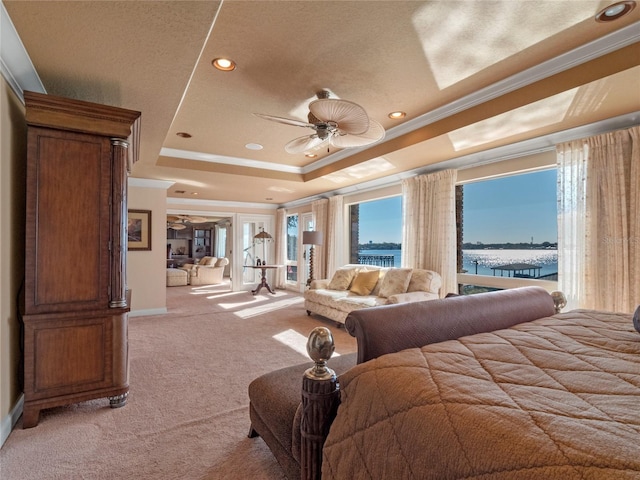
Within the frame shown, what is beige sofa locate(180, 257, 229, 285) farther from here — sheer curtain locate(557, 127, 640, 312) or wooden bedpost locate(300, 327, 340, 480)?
wooden bedpost locate(300, 327, 340, 480)

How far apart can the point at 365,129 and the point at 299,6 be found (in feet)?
3.63

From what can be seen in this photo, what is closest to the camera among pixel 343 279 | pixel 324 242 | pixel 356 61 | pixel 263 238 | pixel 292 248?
pixel 356 61

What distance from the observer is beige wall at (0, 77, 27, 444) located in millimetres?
2010

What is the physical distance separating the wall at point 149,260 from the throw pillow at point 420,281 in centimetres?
404

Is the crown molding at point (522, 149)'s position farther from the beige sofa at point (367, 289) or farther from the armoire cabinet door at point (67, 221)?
the armoire cabinet door at point (67, 221)

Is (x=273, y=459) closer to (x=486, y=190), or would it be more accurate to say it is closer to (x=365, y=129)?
(x=365, y=129)

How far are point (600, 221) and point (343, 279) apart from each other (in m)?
3.39

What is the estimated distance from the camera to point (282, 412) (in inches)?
61.6

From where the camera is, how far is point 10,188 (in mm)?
2143

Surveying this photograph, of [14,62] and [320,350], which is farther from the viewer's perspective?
[14,62]

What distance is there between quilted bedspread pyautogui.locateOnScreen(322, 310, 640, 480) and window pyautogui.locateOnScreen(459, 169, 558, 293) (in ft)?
8.48

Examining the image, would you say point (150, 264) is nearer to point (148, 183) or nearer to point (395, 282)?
point (148, 183)

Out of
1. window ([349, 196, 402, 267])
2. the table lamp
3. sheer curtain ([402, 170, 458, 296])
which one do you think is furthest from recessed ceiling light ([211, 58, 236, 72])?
the table lamp

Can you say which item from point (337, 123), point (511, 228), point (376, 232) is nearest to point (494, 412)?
point (337, 123)
